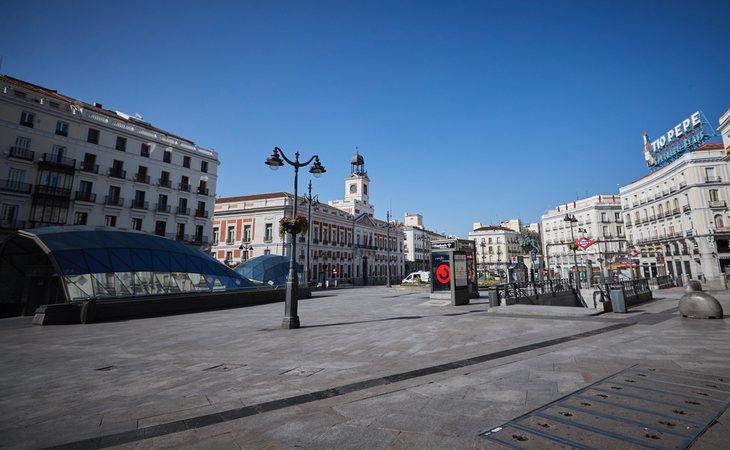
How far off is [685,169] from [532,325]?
163 ft

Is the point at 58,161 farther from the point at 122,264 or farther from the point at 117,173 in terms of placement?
the point at 122,264

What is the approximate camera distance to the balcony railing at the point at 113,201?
34.2 m

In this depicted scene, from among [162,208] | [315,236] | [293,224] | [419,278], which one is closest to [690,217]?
[419,278]

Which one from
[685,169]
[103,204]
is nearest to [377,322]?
[103,204]

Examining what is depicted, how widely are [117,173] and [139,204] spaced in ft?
12.5

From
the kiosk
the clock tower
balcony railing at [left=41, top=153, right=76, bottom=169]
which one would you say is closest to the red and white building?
the clock tower

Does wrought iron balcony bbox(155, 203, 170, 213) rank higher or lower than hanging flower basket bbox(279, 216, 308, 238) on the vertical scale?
higher

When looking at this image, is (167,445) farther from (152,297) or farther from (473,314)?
(152,297)

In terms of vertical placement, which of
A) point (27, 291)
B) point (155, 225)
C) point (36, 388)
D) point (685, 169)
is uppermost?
point (685, 169)

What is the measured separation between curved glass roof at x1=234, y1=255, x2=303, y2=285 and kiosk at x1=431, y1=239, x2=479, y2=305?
1815 centimetres

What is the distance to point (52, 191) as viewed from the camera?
3066 cm

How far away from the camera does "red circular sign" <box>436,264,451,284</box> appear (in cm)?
2030

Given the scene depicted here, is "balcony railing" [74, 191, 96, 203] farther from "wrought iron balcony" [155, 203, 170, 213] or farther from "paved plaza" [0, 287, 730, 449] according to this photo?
"paved plaza" [0, 287, 730, 449]

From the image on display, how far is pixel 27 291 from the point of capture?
1717 cm
